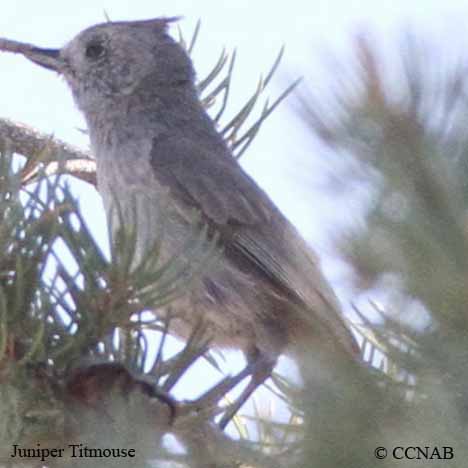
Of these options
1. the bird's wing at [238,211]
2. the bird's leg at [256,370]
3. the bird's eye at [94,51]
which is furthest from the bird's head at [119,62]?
the bird's leg at [256,370]

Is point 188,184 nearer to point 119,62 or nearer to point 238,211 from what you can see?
point 238,211

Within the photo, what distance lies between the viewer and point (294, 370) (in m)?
0.98

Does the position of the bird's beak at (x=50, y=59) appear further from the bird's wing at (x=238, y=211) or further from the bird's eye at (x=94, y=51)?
the bird's wing at (x=238, y=211)

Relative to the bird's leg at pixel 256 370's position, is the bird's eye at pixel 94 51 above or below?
above

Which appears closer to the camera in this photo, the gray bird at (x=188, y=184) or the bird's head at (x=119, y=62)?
the gray bird at (x=188, y=184)

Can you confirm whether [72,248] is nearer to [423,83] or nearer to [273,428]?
[273,428]

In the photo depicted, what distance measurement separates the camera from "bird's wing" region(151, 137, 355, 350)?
3709mm

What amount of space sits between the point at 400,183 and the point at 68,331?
3.17ft

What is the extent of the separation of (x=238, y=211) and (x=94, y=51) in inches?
48.8

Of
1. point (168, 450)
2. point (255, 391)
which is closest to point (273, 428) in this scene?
point (168, 450)

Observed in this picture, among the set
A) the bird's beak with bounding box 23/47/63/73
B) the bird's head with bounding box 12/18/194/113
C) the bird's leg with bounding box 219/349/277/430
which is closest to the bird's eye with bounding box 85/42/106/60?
the bird's head with bounding box 12/18/194/113

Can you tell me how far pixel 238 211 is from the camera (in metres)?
3.92

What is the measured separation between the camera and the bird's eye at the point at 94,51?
4617mm

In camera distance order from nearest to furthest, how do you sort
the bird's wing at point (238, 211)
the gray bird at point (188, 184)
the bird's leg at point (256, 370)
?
1. the bird's leg at point (256, 370)
2. the gray bird at point (188, 184)
3. the bird's wing at point (238, 211)
